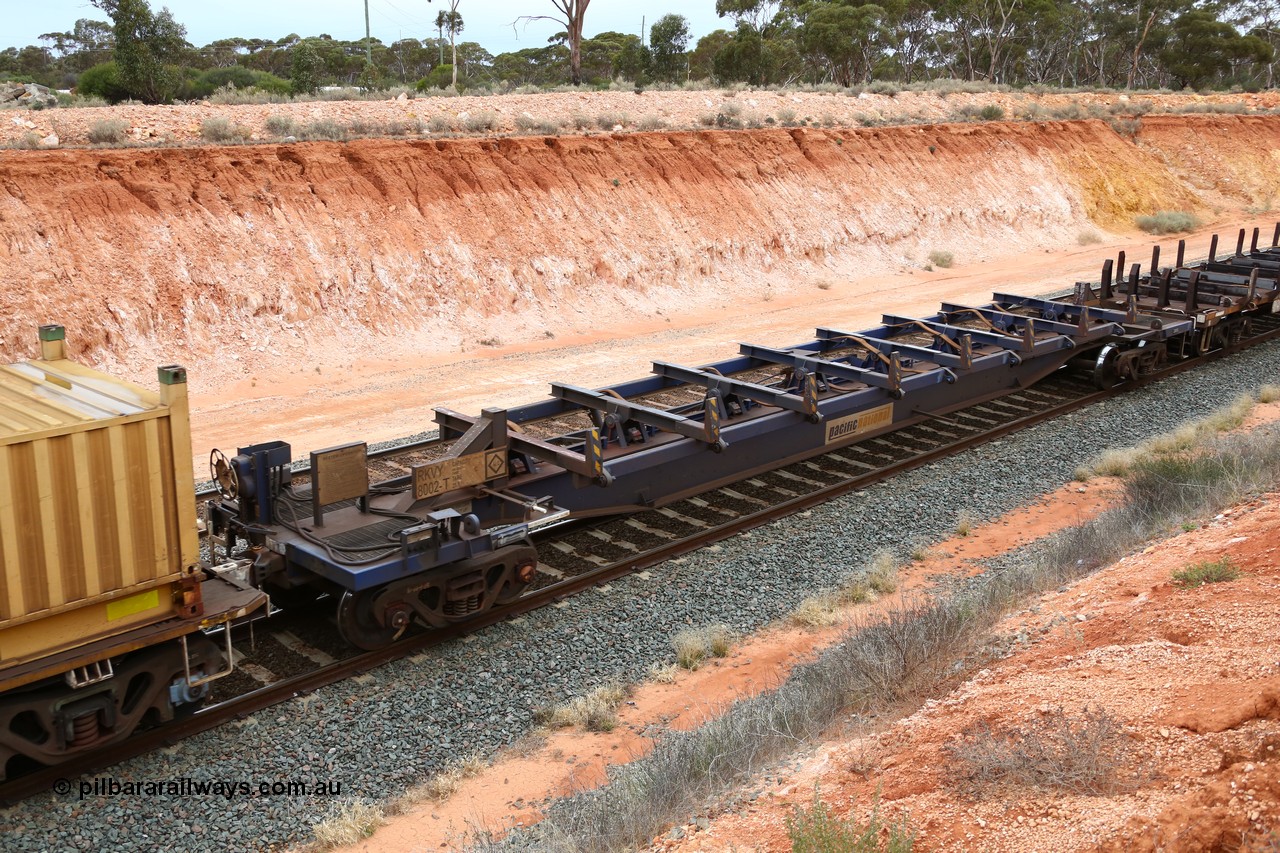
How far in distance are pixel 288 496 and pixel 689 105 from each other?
2745 centimetres

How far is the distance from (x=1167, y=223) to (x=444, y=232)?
29662 mm

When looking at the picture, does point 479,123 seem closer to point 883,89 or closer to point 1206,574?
point 883,89

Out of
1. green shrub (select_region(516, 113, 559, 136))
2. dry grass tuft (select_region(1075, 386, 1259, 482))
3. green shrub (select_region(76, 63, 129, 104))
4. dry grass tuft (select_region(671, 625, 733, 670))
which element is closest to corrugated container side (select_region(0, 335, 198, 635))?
dry grass tuft (select_region(671, 625, 733, 670))

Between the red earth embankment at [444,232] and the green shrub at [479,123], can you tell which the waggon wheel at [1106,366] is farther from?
the green shrub at [479,123]

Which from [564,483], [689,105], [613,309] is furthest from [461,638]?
[689,105]

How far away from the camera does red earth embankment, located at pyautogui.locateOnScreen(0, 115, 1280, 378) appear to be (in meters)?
18.0

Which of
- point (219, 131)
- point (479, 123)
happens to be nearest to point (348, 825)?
point (219, 131)

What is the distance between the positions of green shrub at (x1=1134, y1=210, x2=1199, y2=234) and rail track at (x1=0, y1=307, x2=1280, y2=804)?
2488cm

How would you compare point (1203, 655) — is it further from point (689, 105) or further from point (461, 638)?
point (689, 105)

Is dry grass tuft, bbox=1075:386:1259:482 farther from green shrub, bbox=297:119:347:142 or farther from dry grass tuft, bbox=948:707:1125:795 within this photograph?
green shrub, bbox=297:119:347:142

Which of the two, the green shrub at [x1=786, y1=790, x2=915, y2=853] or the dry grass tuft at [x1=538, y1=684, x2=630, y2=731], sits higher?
the green shrub at [x1=786, y1=790, x2=915, y2=853]

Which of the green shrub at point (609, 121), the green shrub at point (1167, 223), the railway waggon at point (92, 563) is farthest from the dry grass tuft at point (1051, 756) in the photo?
the green shrub at point (1167, 223)

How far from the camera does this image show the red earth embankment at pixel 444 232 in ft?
59.0

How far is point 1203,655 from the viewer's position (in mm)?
6180
